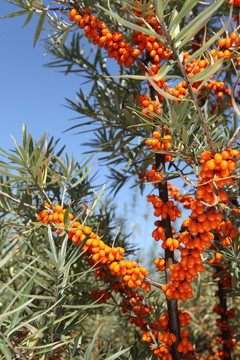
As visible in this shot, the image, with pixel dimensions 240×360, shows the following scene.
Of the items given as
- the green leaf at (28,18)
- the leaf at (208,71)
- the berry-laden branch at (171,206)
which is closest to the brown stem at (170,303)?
the berry-laden branch at (171,206)

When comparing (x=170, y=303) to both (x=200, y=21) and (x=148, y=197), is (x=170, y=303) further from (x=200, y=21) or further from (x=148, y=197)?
(x=200, y=21)

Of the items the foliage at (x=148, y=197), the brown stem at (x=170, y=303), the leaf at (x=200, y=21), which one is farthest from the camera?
the brown stem at (x=170, y=303)

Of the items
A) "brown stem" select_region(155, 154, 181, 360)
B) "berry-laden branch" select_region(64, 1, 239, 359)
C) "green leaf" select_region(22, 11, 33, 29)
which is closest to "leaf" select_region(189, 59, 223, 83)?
"berry-laden branch" select_region(64, 1, 239, 359)

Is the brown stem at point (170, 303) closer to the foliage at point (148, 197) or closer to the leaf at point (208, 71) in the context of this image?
the foliage at point (148, 197)

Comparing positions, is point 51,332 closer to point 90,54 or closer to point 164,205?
point 164,205

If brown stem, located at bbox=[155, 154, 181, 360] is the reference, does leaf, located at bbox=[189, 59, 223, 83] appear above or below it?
above

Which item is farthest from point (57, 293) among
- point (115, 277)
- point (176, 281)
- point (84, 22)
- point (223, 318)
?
point (223, 318)

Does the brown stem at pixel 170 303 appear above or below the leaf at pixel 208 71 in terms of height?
below

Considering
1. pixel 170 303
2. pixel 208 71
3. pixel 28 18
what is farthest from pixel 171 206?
pixel 28 18

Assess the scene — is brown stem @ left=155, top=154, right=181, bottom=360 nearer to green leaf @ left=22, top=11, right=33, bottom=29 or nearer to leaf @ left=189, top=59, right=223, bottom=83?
leaf @ left=189, top=59, right=223, bottom=83

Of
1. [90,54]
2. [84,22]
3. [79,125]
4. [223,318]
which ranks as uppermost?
[90,54]

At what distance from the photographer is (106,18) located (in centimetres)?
76

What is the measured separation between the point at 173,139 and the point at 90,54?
2.58 feet

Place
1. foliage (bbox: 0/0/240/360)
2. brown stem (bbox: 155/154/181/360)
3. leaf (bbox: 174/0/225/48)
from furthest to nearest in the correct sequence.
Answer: brown stem (bbox: 155/154/181/360) → foliage (bbox: 0/0/240/360) → leaf (bbox: 174/0/225/48)
